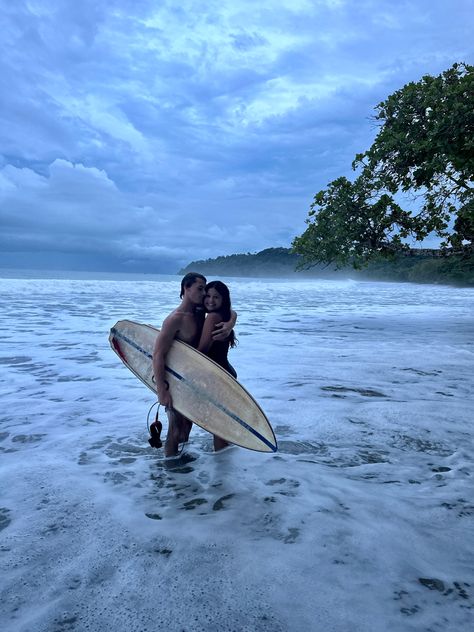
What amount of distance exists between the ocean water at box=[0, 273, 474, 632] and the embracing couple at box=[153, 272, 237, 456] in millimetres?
400

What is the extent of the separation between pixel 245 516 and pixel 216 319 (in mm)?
1654

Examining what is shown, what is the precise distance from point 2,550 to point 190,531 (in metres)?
1.16

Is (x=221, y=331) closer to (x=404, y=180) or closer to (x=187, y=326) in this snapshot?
(x=187, y=326)

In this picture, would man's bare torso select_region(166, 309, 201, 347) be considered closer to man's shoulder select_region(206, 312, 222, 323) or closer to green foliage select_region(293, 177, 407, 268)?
man's shoulder select_region(206, 312, 222, 323)

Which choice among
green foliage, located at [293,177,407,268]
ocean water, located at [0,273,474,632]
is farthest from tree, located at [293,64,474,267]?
ocean water, located at [0,273,474,632]

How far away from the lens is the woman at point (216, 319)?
3869mm

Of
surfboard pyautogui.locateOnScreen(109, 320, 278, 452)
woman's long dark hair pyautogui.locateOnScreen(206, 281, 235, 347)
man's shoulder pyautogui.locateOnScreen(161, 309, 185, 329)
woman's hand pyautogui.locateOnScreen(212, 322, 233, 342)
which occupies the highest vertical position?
woman's long dark hair pyautogui.locateOnScreen(206, 281, 235, 347)

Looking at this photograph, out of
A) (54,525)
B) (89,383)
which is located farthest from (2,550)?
(89,383)

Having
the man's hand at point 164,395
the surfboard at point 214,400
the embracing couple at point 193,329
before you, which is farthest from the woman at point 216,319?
the man's hand at point 164,395

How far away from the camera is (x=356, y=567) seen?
2.60m

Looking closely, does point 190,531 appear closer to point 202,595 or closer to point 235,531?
point 235,531

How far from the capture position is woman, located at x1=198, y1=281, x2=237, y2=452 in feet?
12.7

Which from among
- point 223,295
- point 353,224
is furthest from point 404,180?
point 223,295

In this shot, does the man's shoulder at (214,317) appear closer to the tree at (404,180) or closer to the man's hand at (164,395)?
the man's hand at (164,395)
